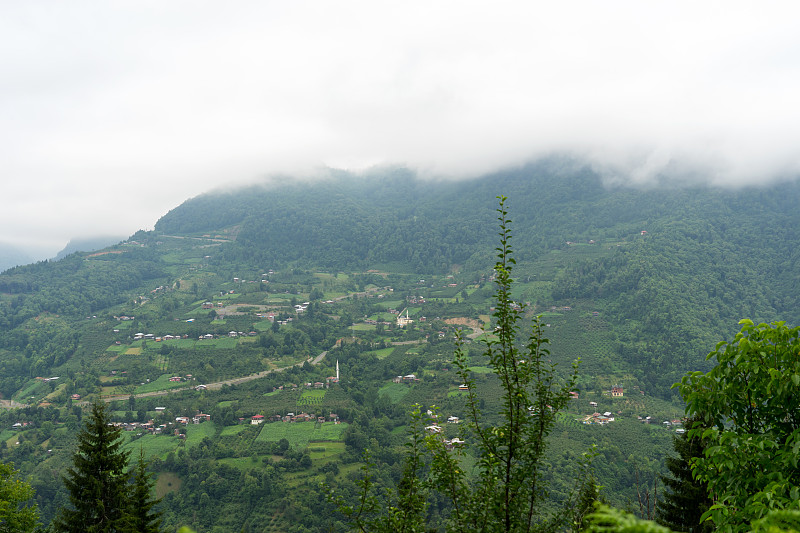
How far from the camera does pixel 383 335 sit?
92.4 m

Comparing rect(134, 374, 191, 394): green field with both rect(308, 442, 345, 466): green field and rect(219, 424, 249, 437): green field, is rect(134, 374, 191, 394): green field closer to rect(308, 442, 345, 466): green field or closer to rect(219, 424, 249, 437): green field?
rect(219, 424, 249, 437): green field

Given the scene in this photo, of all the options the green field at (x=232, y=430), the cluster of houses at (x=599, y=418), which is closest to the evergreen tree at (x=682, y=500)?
the cluster of houses at (x=599, y=418)

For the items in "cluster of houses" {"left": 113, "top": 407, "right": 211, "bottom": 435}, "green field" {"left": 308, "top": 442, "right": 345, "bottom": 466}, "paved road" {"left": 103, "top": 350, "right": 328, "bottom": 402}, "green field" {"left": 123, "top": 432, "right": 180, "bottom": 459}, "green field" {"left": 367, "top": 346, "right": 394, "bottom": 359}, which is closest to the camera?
"green field" {"left": 308, "top": 442, "right": 345, "bottom": 466}

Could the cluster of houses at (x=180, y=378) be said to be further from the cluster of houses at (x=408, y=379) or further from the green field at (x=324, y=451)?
the cluster of houses at (x=408, y=379)

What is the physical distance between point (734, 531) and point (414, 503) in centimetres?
345

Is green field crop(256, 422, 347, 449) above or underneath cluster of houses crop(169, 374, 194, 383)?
underneath

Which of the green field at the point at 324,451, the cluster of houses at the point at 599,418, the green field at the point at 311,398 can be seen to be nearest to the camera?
the green field at the point at 324,451

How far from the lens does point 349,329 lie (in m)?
95.8

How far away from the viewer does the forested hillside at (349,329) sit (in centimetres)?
4697

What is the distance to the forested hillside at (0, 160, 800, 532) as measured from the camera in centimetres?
4697

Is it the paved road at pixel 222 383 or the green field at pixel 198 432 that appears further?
the paved road at pixel 222 383

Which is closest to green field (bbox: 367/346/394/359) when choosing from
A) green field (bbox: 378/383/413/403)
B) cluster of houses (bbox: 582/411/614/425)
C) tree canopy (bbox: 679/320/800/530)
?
green field (bbox: 378/383/413/403)

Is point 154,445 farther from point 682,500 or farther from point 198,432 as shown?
point 682,500

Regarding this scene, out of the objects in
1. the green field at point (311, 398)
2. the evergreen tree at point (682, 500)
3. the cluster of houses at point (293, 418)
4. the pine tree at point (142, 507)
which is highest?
the pine tree at point (142, 507)
